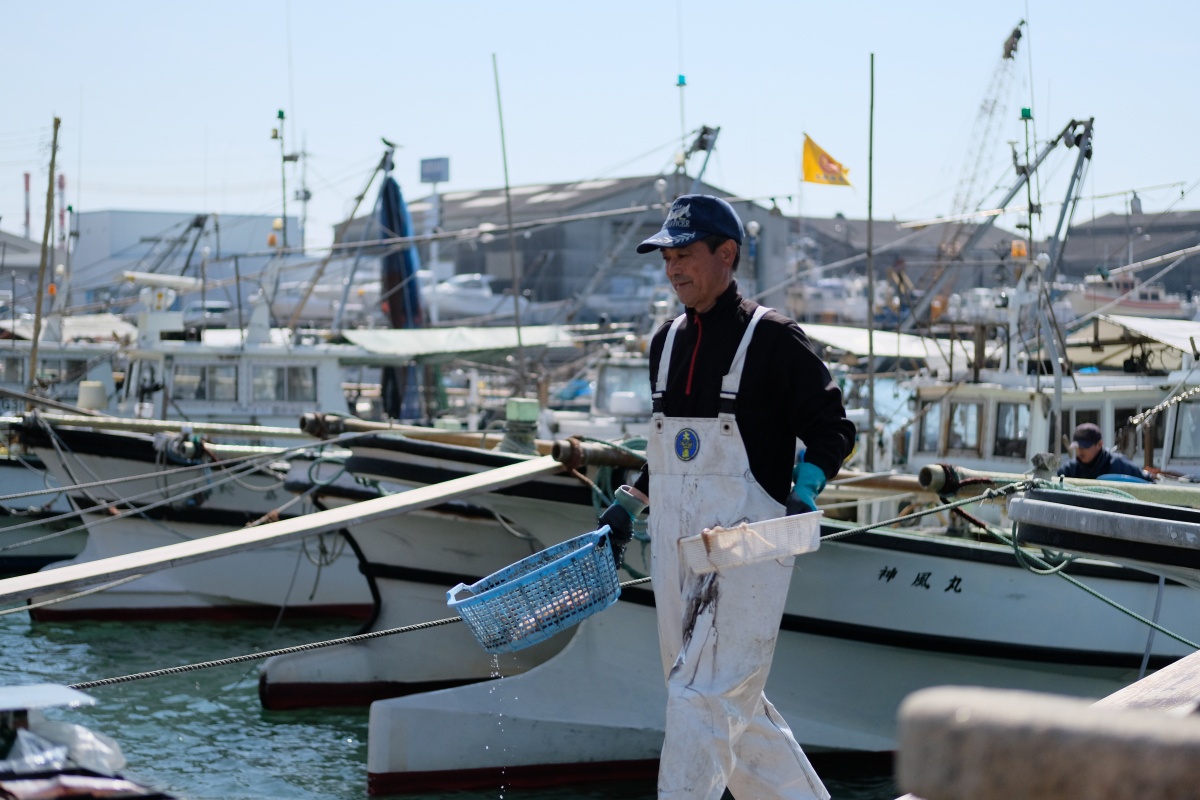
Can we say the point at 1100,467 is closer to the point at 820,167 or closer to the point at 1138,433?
the point at 1138,433

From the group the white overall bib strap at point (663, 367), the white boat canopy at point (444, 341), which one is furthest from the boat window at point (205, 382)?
the white overall bib strap at point (663, 367)

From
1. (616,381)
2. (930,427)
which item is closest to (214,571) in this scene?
(616,381)

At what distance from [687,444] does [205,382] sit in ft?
42.9

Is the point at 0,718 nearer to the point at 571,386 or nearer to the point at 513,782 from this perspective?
the point at 513,782

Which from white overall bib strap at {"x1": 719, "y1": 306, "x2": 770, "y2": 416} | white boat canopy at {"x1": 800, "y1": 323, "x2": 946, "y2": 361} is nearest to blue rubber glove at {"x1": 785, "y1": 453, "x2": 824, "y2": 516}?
white overall bib strap at {"x1": 719, "y1": 306, "x2": 770, "y2": 416}

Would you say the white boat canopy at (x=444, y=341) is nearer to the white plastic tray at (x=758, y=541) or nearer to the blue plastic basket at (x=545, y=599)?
the blue plastic basket at (x=545, y=599)

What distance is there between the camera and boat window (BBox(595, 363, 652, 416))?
51.0 ft

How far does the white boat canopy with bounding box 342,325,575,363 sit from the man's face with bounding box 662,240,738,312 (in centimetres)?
1342

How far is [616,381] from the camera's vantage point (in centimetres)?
1570

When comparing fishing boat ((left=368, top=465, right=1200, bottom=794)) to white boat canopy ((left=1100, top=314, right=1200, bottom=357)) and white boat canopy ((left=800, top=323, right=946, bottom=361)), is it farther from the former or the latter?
white boat canopy ((left=800, top=323, right=946, bottom=361))

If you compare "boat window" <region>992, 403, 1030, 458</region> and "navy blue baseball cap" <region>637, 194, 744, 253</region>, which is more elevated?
"navy blue baseball cap" <region>637, 194, 744, 253</region>

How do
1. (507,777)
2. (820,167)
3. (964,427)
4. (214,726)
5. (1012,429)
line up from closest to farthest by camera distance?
(507,777) → (214,726) → (1012,429) → (964,427) → (820,167)

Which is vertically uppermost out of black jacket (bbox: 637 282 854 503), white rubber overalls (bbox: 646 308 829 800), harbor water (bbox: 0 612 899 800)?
black jacket (bbox: 637 282 854 503)

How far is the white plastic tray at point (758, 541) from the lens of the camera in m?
3.76
